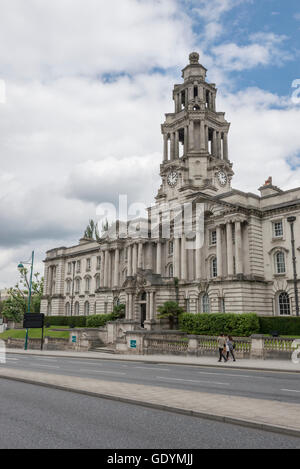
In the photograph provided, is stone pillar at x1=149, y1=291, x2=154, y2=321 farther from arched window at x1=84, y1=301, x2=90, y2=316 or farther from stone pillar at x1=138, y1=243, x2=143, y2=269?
arched window at x1=84, y1=301, x2=90, y2=316

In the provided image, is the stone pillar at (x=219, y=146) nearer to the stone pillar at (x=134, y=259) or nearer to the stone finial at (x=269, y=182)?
the stone finial at (x=269, y=182)

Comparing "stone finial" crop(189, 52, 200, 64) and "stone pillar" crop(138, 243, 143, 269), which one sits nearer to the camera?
"stone pillar" crop(138, 243, 143, 269)

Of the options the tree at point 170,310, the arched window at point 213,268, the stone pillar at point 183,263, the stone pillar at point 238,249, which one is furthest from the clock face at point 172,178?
the tree at point 170,310

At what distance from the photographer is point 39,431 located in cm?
730

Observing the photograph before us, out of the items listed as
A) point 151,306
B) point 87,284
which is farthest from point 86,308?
point 151,306

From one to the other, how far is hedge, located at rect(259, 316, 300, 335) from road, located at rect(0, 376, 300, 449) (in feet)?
94.1

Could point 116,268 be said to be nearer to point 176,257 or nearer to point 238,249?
point 176,257

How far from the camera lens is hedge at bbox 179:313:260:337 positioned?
3744cm

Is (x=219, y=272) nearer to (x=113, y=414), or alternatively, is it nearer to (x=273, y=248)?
(x=273, y=248)

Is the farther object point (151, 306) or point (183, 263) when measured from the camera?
point (183, 263)

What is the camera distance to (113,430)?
7336 mm

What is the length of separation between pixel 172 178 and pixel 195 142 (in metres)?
6.62

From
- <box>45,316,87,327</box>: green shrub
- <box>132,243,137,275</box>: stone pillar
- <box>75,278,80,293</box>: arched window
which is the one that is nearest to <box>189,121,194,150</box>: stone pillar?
<box>132,243,137,275</box>: stone pillar

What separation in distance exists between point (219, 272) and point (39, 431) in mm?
37760
